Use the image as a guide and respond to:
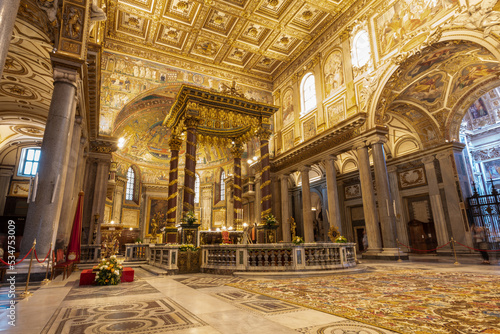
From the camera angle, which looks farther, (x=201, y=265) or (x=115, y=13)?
(x=115, y=13)

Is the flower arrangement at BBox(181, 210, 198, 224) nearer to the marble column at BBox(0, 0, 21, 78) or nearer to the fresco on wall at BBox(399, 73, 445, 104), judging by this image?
the marble column at BBox(0, 0, 21, 78)

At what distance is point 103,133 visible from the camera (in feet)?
54.5

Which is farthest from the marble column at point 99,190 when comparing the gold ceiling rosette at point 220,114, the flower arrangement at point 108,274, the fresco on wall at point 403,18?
the fresco on wall at point 403,18

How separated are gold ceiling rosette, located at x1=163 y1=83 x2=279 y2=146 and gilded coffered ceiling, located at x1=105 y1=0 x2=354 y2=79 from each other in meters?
5.01

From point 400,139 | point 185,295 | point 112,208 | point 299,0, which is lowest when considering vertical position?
point 185,295

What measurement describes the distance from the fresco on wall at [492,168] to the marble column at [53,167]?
74.5 feet

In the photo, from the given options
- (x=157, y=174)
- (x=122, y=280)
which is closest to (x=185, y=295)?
(x=122, y=280)

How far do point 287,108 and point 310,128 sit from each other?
343 cm

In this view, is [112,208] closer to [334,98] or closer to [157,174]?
[157,174]

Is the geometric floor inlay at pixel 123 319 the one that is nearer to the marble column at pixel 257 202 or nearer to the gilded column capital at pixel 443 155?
the marble column at pixel 257 202

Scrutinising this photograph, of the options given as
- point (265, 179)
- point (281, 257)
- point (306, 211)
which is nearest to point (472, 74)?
point (306, 211)

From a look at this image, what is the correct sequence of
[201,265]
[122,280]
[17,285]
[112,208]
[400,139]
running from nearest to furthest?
[17,285], [122,280], [201,265], [400,139], [112,208]

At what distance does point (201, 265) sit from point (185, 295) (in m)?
4.16

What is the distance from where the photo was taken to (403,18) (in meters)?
12.6
